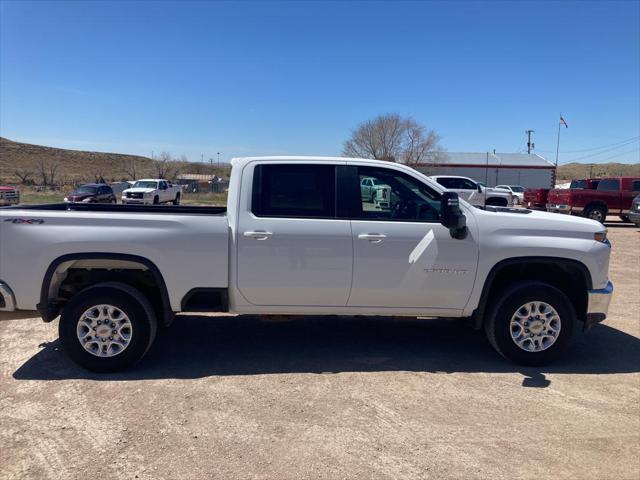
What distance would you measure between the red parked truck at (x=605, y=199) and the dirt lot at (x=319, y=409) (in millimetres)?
16157

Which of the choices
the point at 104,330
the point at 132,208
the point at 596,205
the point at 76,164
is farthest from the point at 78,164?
the point at 104,330

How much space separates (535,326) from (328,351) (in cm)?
206

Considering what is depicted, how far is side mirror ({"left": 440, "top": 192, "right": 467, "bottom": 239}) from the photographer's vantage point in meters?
4.43

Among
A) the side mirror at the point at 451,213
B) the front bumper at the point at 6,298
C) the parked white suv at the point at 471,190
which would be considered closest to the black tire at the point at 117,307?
the front bumper at the point at 6,298

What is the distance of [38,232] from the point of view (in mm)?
4348

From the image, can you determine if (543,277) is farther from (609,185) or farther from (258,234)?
(609,185)

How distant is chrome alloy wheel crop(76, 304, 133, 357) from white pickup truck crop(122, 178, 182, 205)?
25210mm

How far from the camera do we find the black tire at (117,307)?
4430 millimetres

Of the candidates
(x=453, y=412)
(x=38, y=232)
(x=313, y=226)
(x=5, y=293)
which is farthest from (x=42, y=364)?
(x=453, y=412)

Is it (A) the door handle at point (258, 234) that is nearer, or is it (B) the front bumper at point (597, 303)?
(A) the door handle at point (258, 234)

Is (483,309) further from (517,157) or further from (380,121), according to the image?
(517,157)

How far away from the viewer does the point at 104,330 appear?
4.46 meters

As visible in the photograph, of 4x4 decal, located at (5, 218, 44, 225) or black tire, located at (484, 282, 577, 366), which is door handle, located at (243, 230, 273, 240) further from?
black tire, located at (484, 282, 577, 366)

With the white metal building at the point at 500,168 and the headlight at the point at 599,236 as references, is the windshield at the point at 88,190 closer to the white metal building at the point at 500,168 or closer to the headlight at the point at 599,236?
the headlight at the point at 599,236
